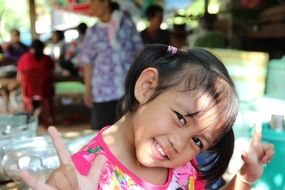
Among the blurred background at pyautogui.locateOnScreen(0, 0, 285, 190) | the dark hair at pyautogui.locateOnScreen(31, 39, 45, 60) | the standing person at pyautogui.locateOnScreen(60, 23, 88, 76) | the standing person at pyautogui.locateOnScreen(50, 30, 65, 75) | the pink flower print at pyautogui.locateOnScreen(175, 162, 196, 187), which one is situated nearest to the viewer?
the pink flower print at pyautogui.locateOnScreen(175, 162, 196, 187)

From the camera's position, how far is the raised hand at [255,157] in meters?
1.00

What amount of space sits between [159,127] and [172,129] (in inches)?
0.9

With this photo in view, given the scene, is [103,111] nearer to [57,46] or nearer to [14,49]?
[57,46]

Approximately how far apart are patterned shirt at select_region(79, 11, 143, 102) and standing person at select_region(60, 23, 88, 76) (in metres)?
2.54

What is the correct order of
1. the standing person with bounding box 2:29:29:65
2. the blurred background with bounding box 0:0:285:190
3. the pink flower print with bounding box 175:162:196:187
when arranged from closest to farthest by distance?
1. the pink flower print with bounding box 175:162:196:187
2. the blurred background with bounding box 0:0:285:190
3. the standing person with bounding box 2:29:29:65

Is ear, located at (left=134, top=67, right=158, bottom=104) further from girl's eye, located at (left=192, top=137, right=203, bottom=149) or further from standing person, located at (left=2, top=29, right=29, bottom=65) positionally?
standing person, located at (left=2, top=29, right=29, bottom=65)

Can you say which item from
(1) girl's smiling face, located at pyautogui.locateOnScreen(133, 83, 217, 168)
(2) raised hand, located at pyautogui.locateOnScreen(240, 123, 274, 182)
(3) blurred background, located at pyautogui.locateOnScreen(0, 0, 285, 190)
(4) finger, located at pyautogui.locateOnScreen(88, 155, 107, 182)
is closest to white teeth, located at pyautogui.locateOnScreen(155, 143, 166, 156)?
(1) girl's smiling face, located at pyautogui.locateOnScreen(133, 83, 217, 168)

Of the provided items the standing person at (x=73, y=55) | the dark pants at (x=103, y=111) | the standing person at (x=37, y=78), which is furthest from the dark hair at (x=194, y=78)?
the standing person at (x=73, y=55)

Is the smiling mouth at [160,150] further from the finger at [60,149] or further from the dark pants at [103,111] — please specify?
the dark pants at [103,111]

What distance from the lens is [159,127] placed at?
786 mm

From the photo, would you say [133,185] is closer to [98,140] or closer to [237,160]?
[98,140]

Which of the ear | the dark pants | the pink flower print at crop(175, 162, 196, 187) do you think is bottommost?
the dark pants

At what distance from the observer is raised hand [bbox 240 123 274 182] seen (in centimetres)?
100

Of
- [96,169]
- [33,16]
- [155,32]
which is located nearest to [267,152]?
[96,169]
